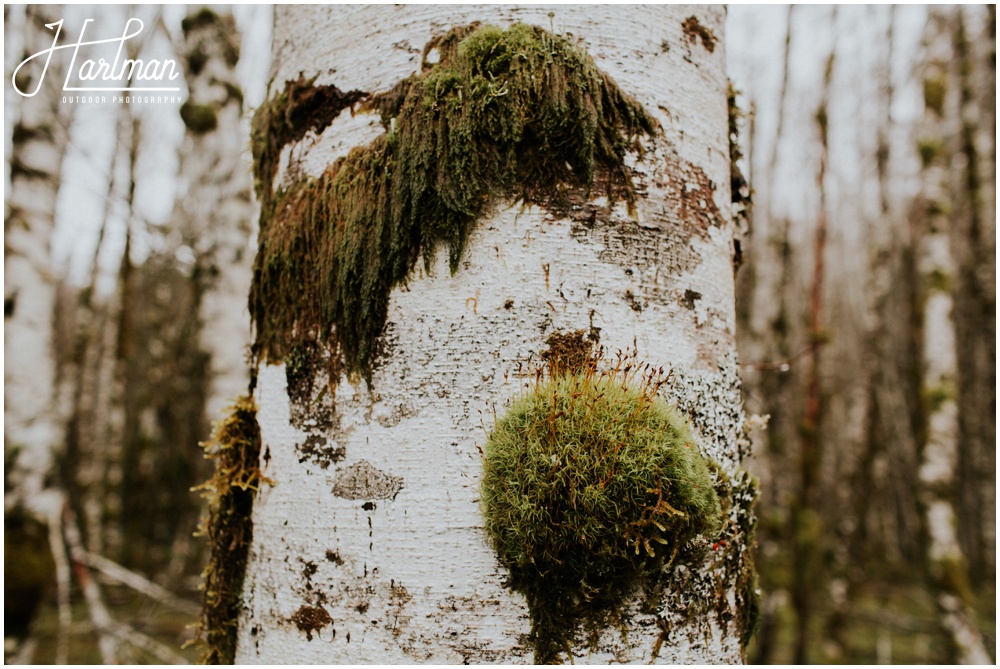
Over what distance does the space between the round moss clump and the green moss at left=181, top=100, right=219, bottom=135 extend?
5.38 metres

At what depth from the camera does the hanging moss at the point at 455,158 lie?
54.3 inches

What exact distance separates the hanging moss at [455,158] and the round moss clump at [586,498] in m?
0.40

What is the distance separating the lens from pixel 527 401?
4.19ft

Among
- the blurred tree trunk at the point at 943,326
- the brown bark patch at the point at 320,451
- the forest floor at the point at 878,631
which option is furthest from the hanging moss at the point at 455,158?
the forest floor at the point at 878,631

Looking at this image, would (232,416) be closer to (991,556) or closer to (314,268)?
(314,268)

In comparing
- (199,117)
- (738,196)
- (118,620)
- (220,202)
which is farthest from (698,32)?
(118,620)

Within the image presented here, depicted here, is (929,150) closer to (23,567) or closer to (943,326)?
(943,326)

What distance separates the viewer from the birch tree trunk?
1281mm

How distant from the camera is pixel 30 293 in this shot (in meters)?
4.61

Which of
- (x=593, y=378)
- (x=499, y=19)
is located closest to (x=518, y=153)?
(x=499, y=19)

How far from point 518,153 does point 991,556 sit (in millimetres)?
16315

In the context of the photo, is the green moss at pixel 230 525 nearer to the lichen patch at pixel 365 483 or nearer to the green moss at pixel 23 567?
the lichen patch at pixel 365 483

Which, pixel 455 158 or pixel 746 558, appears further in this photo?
pixel 746 558

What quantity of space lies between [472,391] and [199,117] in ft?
17.4
